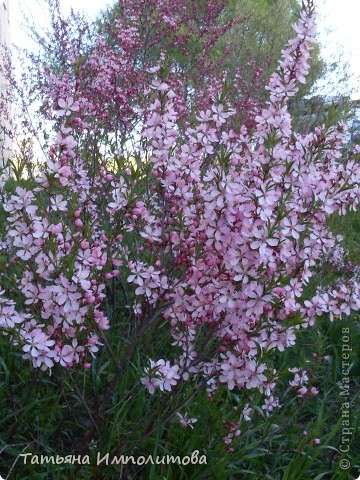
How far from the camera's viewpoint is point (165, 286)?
7.32ft

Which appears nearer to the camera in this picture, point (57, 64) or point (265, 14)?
point (57, 64)

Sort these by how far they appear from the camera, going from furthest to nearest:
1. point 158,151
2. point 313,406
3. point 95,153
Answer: point 95,153
point 313,406
point 158,151

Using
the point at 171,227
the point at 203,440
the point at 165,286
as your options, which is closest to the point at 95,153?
the point at 171,227

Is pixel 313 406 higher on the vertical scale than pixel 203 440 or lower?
higher

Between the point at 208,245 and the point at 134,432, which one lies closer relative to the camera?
the point at 208,245

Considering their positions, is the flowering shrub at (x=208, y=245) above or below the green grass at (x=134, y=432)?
above

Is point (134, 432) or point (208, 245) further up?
point (208, 245)

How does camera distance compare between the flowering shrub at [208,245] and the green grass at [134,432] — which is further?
the green grass at [134,432]

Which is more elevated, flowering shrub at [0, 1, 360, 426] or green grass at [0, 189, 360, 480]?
flowering shrub at [0, 1, 360, 426]

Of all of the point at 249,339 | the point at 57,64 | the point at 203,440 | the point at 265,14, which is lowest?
the point at 203,440

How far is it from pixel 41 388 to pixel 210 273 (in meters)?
1.44

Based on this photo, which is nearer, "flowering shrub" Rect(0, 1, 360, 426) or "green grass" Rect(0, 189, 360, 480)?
"flowering shrub" Rect(0, 1, 360, 426)

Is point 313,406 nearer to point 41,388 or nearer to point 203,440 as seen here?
point 203,440

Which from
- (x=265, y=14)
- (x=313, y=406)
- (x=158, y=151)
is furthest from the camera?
(x=265, y=14)
